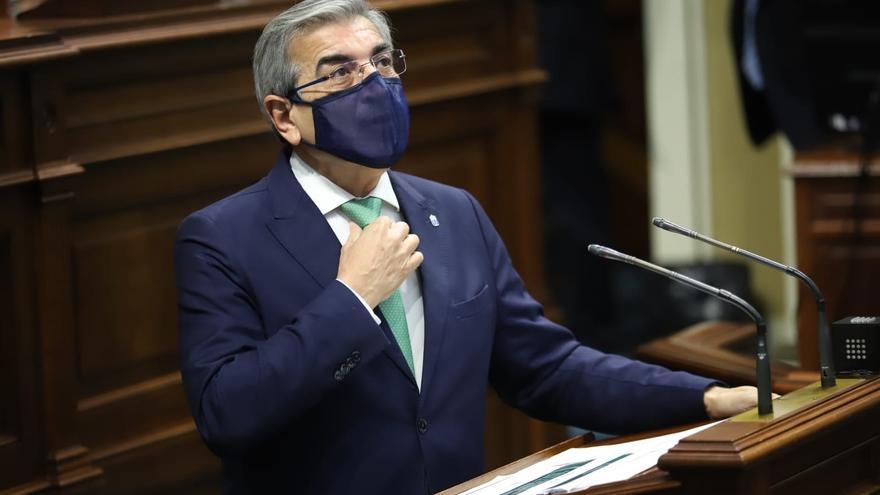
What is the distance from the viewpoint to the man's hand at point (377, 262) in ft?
8.17

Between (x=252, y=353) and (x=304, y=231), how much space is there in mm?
274

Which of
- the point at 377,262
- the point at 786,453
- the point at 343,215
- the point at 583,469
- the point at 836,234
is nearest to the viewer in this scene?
the point at 786,453

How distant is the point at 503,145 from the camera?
4422 millimetres

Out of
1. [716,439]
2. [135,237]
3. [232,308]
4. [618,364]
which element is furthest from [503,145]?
[716,439]

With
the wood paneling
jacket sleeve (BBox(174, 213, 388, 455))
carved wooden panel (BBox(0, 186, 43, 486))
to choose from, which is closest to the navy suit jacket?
jacket sleeve (BBox(174, 213, 388, 455))

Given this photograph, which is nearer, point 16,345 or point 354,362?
point 354,362

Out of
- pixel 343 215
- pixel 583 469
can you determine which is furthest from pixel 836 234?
pixel 583 469

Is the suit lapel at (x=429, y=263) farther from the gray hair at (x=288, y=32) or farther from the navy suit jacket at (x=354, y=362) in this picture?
the gray hair at (x=288, y=32)

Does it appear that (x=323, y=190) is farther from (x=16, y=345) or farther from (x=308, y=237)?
(x=16, y=345)

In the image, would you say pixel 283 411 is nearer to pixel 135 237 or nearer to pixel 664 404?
pixel 664 404

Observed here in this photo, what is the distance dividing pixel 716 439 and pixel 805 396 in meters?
0.35

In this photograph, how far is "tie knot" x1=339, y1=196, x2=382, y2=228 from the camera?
8.81 ft

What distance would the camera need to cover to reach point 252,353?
2457 mm

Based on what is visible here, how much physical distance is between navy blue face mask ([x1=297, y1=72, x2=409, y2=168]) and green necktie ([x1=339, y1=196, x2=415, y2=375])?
2.9 inches
